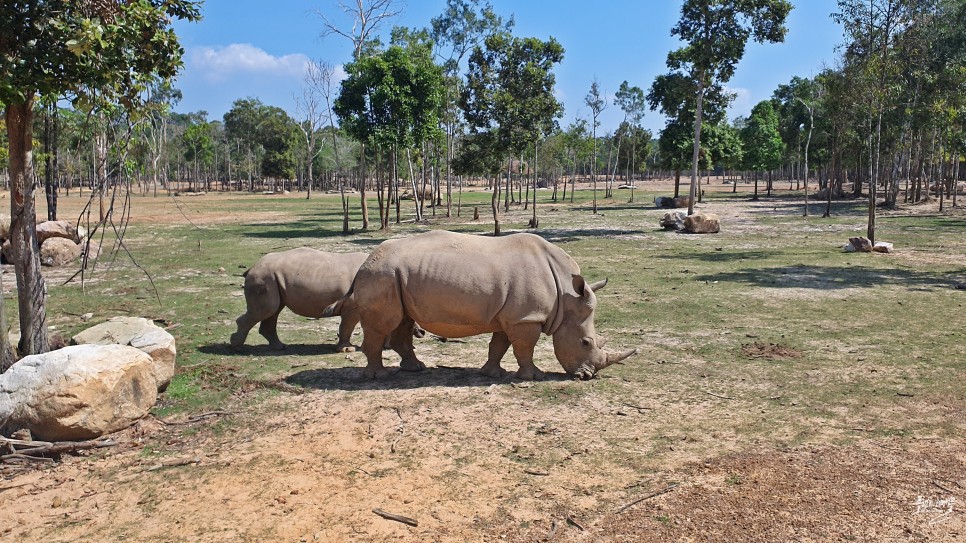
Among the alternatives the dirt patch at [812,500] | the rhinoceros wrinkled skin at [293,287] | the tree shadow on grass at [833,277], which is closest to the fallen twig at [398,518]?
the dirt patch at [812,500]

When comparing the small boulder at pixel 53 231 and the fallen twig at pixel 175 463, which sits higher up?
the small boulder at pixel 53 231

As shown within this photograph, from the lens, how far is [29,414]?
7035 mm

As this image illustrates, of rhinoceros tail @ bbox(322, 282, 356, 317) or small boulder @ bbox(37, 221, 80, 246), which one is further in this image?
small boulder @ bbox(37, 221, 80, 246)

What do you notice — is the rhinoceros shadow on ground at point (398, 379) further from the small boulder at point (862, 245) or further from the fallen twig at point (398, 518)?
→ the small boulder at point (862, 245)

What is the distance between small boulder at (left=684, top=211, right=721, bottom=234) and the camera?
32156 mm

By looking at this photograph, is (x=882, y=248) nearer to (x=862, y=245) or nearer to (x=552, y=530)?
(x=862, y=245)

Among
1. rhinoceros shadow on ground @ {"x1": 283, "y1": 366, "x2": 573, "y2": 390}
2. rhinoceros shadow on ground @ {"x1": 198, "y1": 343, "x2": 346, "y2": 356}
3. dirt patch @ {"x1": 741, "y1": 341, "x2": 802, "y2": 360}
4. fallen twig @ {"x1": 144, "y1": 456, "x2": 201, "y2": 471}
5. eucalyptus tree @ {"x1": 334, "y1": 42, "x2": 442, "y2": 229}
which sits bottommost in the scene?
fallen twig @ {"x1": 144, "y1": 456, "x2": 201, "y2": 471}

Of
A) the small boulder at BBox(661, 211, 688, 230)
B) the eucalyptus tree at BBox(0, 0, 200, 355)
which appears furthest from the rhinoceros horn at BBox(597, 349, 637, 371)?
the small boulder at BBox(661, 211, 688, 230)

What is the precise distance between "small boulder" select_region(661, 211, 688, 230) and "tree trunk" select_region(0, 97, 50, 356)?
91.4ft

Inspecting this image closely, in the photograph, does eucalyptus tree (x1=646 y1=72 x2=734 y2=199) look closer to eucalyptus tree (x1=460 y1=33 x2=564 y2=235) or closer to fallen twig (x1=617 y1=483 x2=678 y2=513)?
eucalyptus tree (x1=460 y1=33 x2=564 y2=235)

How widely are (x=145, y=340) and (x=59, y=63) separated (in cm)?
340

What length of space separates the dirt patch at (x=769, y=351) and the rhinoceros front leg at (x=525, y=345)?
3579mm

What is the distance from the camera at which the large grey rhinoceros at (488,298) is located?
369 inches

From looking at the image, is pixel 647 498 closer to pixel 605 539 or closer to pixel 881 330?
pixel 605 539
